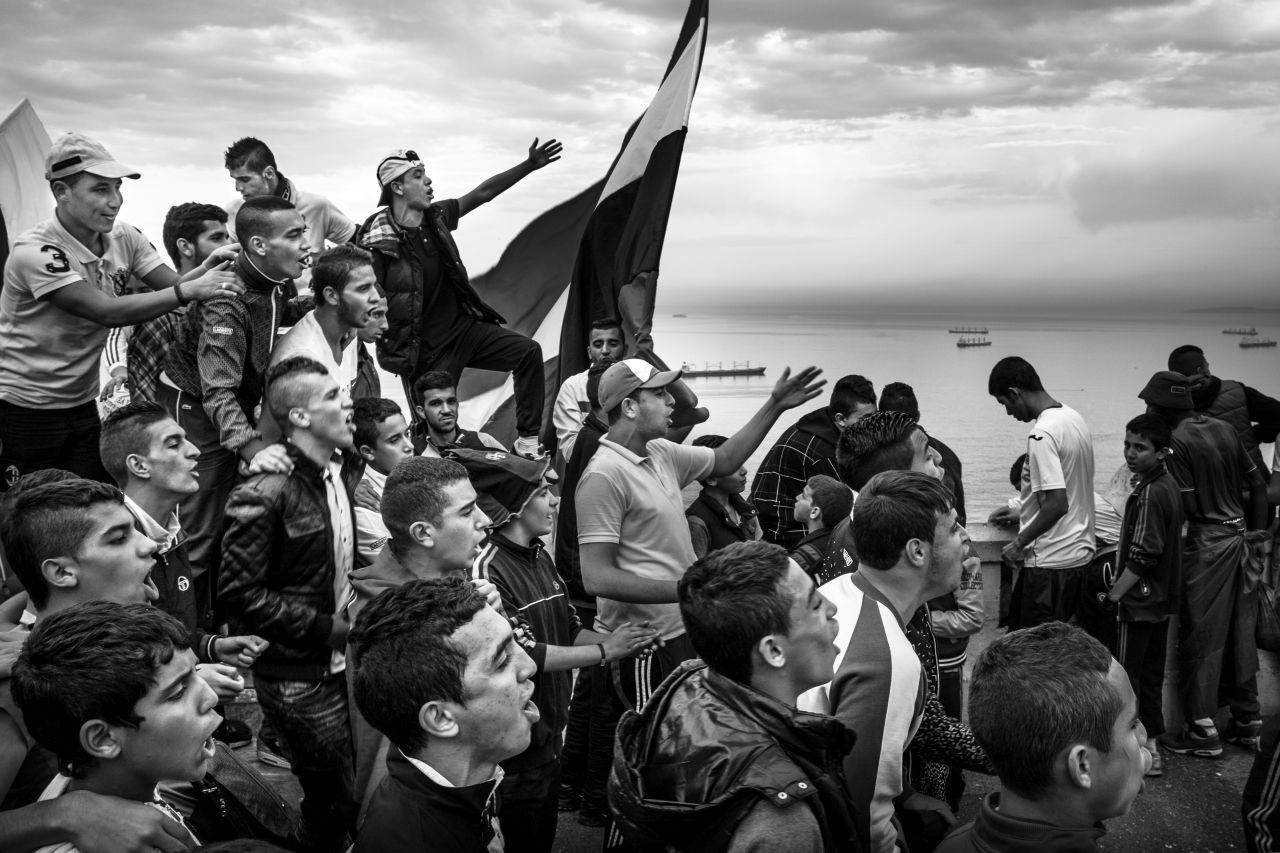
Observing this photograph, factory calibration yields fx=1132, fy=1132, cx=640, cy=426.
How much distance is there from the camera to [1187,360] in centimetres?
688

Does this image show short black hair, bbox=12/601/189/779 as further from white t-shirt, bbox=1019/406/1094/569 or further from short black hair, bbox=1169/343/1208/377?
A: short black hair, bbox=1169/343/1208/377

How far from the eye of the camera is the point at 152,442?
3848 mm

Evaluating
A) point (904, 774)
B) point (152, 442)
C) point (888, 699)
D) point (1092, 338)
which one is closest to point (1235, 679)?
point (904, 774)

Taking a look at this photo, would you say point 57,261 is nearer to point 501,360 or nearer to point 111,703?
point 501,360

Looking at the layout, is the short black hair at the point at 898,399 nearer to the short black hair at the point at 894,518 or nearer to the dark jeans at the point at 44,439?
the short black hair at the point at 894,518

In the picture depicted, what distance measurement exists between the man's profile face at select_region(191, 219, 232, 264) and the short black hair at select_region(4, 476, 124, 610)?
331 centimetres

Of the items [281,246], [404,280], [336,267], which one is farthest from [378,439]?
[404,280]

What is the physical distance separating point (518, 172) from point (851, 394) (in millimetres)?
3063

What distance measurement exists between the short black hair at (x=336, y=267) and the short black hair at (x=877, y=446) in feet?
7.10

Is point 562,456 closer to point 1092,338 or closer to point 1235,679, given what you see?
point 1235,679

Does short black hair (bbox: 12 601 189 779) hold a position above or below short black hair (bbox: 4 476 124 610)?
below

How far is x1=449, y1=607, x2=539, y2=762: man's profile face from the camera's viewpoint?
2.48 metres

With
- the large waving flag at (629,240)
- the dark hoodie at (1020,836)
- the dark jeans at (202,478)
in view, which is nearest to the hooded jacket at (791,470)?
the large waving flag at (629,240)

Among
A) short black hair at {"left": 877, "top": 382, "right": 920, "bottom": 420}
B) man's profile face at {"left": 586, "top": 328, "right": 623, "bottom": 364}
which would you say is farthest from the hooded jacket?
man's profile face at {"left": 586, "top": 328, "right": 623, "bottom": 364}
